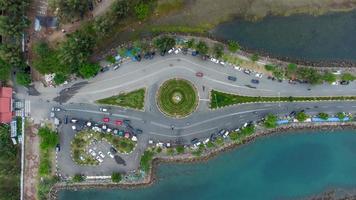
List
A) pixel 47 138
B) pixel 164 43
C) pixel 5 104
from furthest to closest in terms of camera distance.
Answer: pixel 47 138 → pixel 5 104 → pixel 164 43

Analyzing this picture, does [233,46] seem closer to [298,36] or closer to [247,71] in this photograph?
[247,71]

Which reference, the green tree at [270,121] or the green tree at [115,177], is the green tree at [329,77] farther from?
the green tree at [115,177]

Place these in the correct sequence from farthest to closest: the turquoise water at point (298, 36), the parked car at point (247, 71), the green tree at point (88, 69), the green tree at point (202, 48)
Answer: the turquoise water at point (298, 36), the parked car at point (247, 71), the green tree at point (202, 48), the green tree at point (88, 69)

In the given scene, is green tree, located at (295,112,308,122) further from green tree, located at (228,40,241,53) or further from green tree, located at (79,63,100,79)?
green tree, located at (79,63,100,79)

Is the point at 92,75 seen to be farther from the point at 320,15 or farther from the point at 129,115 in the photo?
the point at 320,15

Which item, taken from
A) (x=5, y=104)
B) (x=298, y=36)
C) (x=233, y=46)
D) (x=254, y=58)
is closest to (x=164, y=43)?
(x=233, y=46)

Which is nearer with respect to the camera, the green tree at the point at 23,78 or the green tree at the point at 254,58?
the green tree at the point at 23,78

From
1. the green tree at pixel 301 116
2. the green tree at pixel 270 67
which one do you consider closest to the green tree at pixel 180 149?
the green tree at pixel 270 67
